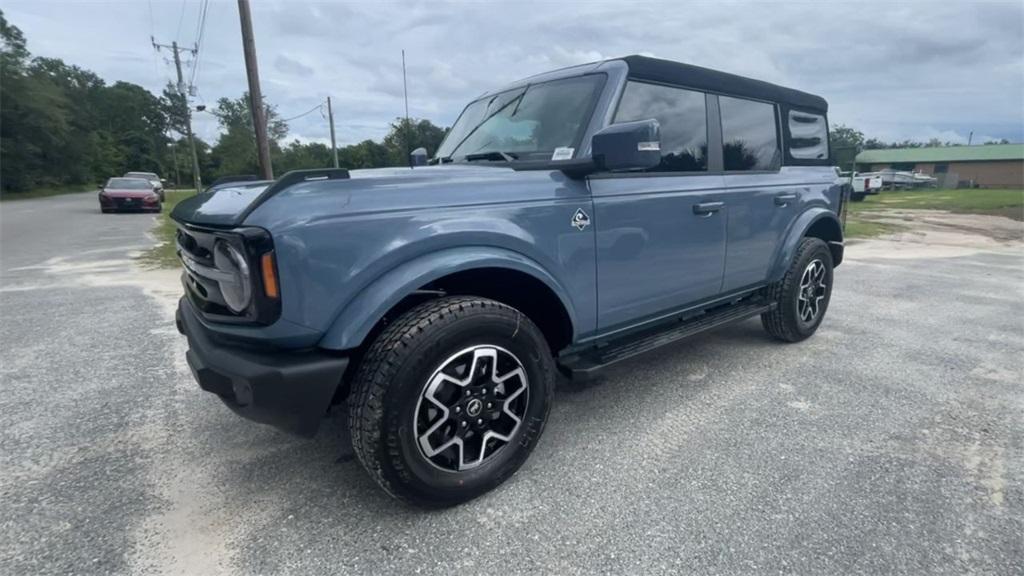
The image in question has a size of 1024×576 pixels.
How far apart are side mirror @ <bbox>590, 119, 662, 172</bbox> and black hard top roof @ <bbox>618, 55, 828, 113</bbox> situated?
806mm

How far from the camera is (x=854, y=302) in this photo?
19.7 ft

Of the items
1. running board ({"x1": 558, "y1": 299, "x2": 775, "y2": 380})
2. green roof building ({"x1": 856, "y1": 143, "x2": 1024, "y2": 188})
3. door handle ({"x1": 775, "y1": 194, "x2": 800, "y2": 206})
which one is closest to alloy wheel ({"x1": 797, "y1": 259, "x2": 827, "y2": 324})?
running board ({"x1": 558, "y1": 299, "x2": 775, "y2": 380})

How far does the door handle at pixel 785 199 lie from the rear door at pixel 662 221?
2.51ft

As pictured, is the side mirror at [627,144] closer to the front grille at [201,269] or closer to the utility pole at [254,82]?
the front grille at [201,269]

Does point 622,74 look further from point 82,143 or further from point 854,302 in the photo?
point 82,143

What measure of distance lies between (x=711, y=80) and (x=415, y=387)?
111 inches

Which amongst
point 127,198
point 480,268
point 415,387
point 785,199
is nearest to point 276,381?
point 415,387

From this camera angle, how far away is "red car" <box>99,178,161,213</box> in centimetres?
1950

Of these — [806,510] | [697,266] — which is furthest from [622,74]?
[806,510]

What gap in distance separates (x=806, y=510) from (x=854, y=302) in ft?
15.1

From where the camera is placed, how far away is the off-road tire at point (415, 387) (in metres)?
2.06

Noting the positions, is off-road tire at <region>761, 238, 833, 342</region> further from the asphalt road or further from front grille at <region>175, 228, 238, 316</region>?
front grille at <region>175, 228, 238, 316</region>

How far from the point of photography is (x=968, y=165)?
56969 millimetres

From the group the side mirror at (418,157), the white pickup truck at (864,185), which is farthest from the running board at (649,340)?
the white pickup truck at (864,185)
